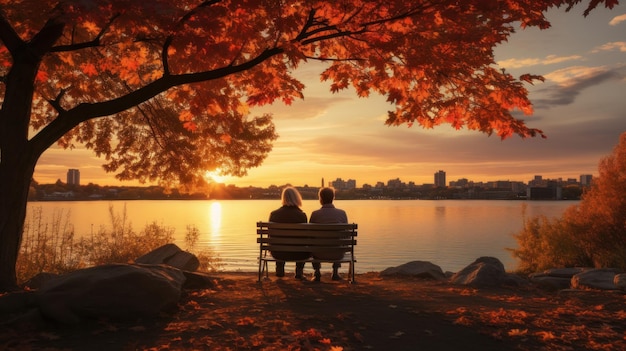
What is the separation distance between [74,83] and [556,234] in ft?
46.6

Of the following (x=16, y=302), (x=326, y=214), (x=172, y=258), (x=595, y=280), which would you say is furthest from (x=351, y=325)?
(x=172, y=258)

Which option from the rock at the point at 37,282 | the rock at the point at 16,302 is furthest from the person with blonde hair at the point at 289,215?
the rock at the point at 16,302

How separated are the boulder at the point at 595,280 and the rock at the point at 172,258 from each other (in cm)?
835

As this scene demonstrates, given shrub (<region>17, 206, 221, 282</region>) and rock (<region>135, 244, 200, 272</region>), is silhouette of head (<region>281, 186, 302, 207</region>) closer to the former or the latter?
rock (<region>135, 244, 200, 272</region>)

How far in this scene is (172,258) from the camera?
12469 mm

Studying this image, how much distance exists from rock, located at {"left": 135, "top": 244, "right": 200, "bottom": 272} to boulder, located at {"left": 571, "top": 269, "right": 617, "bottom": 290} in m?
8.35

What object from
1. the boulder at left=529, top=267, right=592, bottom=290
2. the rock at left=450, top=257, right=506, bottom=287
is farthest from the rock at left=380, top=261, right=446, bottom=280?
the boulder at left=529, top=267, right=592, bottom=290

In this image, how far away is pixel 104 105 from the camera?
9625 millimetres

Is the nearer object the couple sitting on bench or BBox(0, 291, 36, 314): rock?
BBox(0, 291, 36, 314): rock

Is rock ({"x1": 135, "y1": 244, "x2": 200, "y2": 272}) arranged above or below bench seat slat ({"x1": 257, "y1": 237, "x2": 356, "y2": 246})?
below

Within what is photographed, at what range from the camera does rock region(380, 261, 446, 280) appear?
12.1 metres

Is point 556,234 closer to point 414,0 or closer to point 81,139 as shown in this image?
point 414,0

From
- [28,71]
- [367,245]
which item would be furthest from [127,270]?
[367,245]

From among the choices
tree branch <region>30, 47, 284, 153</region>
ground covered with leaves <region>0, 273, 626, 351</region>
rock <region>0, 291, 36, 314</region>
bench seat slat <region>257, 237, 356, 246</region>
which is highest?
tree branch <region>30, 47, 284, 153</region>
